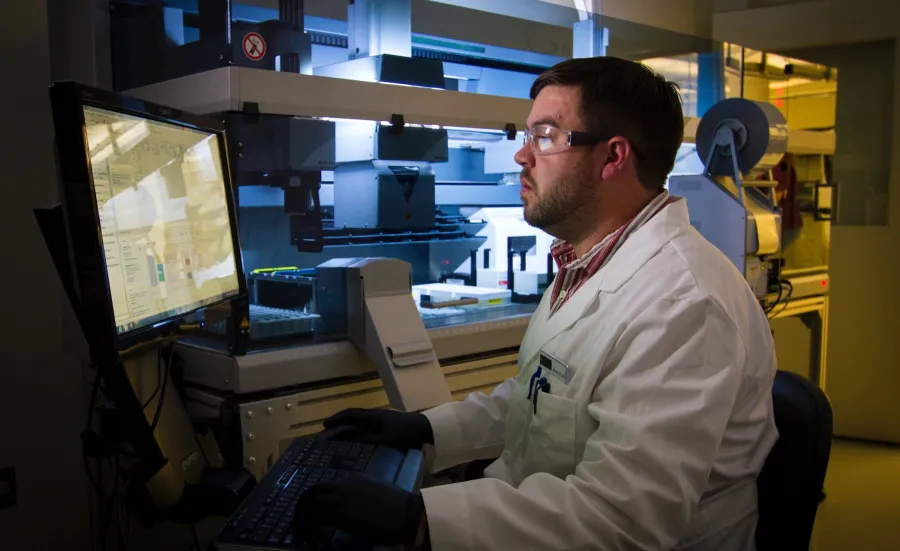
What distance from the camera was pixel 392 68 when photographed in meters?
2.20

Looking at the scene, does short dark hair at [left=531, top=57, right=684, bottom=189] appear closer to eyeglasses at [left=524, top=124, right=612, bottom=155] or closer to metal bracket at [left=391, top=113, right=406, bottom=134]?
eyeglasses at [left=524, top=124, right=612, bottom=155]

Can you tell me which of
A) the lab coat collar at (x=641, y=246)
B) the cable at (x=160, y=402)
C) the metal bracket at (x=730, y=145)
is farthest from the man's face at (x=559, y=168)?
the metal bracket at (x=730, y=145)

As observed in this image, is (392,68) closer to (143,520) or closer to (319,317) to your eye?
(319,317)

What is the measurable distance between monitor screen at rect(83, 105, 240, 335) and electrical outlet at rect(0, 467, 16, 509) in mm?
1041

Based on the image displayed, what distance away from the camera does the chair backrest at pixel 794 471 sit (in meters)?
1.29

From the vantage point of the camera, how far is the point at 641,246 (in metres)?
1.39

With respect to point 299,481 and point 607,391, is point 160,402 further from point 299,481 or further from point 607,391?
point 607,391

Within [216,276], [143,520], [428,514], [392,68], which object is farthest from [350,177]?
[428,514]

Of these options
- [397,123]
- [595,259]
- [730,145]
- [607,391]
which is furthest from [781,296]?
[607,391]

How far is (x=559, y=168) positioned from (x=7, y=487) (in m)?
1.87

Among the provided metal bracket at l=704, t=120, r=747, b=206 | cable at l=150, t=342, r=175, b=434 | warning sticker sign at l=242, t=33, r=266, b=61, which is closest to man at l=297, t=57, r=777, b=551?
cable at l=150, t=342, r=175, b=434

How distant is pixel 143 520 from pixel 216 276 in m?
0.53

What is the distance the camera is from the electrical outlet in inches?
85.6

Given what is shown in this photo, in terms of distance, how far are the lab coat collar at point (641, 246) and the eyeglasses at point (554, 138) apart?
21cm
